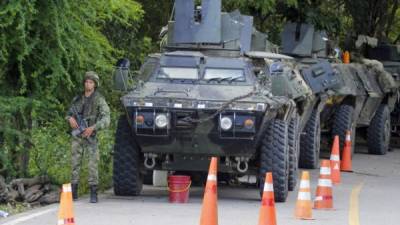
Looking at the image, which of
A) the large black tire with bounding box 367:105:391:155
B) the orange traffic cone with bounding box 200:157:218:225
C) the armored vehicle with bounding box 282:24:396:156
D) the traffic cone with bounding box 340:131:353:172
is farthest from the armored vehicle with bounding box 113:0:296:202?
the large black tire with bounding box 367:105:391:155

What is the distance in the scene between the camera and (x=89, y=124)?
1357 centimetres

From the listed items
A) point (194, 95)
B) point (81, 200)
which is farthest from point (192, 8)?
point (81, 200)

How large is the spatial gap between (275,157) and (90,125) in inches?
98.0

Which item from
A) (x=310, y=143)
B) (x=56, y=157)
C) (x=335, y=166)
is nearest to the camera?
(x=56, y=157)

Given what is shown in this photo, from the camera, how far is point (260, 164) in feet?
44.9

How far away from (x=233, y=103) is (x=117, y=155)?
1.89m

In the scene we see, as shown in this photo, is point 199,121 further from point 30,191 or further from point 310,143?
point 310,143

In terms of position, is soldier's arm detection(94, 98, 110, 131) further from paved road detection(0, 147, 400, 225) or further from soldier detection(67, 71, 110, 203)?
paved road detection(0, 147, 400, 225)

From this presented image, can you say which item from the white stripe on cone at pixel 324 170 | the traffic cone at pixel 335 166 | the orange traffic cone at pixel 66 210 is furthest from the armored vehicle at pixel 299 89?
the orange traffic cone at pixel 66 210

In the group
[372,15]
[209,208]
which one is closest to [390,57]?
[372,15]

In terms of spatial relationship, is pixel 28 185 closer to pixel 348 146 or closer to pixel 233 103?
pixel 233 103

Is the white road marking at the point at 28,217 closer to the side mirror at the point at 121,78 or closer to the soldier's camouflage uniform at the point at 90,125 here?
the soldier's camouflage uniform at the point at 90,125

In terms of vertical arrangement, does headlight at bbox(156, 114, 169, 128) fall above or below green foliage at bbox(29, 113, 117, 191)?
above

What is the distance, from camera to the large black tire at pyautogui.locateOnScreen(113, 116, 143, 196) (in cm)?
1381
